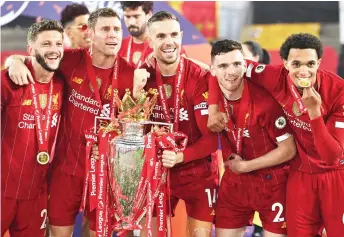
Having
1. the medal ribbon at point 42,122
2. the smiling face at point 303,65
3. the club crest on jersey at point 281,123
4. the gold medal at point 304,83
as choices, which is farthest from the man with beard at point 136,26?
the gold medal at point 304,83

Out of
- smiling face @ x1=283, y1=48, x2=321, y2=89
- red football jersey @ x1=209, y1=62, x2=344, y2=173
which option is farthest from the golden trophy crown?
smiling face @ x1=283, y1=48, x2=321, y2=89

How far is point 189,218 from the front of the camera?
454cm

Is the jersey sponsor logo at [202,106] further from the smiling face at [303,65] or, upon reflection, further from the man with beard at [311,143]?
the smiling face at [303,65]

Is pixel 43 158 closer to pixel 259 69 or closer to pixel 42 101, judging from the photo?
pixel 42 101

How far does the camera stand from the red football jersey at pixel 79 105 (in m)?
4.41

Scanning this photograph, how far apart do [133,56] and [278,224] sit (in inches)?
86.4

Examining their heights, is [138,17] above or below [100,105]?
above

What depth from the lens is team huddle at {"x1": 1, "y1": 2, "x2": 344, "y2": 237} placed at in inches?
161

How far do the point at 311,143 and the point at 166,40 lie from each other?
3.96 feet

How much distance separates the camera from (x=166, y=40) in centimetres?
439

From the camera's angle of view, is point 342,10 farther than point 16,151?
Yes

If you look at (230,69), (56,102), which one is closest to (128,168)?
(56,102)

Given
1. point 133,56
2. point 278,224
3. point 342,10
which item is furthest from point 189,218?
point 342,10

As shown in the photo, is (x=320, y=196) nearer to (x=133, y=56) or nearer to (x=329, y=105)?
(x=329, y=105)
